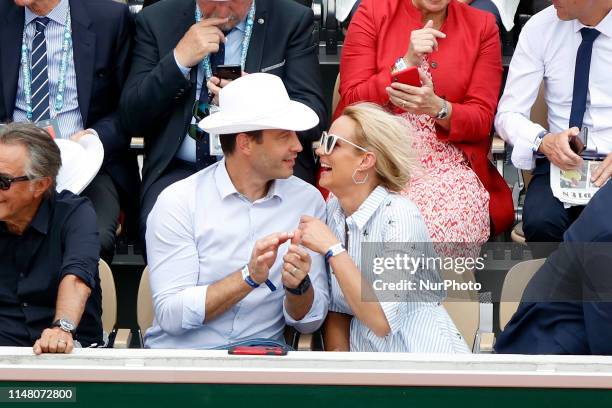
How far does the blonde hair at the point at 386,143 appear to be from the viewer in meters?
3.92

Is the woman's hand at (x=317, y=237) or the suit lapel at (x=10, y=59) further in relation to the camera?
the suit lapel at (x=10, y=59)

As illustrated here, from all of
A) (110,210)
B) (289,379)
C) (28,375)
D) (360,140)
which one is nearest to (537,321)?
(360,140)

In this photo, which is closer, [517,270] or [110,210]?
[517,270]

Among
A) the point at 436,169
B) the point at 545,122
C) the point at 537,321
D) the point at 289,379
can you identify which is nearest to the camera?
the point at 289,379

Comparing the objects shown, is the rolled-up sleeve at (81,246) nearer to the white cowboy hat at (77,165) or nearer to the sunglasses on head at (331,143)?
the white cowboy hat at (77,165)

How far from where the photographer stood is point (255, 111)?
4012 millimetres

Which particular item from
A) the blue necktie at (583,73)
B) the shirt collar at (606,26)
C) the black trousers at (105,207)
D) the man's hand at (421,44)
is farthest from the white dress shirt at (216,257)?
the shirt collar at (606,26)

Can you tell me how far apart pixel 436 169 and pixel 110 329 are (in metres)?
1.47

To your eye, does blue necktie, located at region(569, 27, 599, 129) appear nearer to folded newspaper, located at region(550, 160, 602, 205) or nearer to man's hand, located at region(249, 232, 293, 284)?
folded newspaper, located at region(550, 160, 602, 205)

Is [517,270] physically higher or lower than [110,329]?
higher

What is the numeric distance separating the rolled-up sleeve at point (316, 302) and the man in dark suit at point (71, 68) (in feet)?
4.04

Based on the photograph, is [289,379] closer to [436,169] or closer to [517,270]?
[517,270]

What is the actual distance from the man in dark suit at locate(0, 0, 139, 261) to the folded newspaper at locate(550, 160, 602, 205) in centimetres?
182

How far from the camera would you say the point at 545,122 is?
5.10 meters
